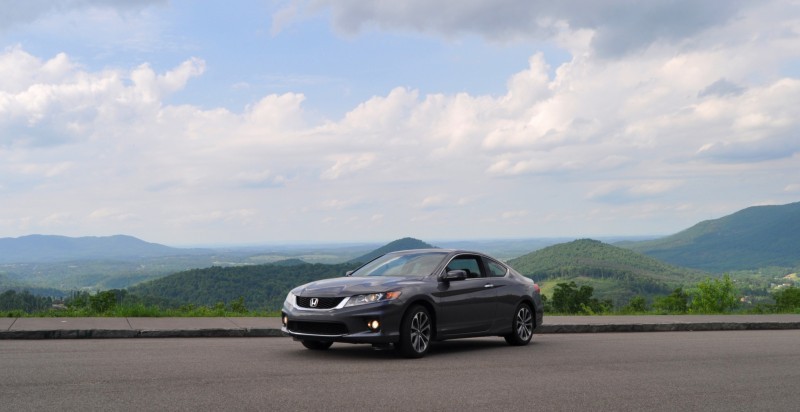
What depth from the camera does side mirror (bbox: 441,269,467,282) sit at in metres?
13.0

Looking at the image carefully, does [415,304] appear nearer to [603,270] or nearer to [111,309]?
[111,309]

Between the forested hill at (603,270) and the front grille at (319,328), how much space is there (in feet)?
420

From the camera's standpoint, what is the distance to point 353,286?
1223 centimetres

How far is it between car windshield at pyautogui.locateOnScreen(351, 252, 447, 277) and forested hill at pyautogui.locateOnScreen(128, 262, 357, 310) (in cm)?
7414

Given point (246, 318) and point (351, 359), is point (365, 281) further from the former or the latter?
point (246, 318)

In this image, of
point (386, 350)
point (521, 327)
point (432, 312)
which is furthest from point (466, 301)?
point (521, 327)

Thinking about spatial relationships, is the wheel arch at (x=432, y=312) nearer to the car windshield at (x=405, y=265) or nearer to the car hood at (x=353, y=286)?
the car hood at (x=353, y=286)

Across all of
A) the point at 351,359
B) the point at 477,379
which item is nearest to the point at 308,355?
the point at 351,359

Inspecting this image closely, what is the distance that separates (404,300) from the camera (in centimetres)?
1218

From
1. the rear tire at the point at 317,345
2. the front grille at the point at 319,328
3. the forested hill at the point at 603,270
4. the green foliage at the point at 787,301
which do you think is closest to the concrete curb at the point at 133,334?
the rear tire at the point at 317,345

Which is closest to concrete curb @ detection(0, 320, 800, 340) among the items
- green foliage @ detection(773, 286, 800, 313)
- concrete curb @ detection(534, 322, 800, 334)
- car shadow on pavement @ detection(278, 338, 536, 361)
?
concrete curb @ detection(534, 322, 800, 334)

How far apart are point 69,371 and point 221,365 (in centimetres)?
181

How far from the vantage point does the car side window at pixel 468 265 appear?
45.4 feet

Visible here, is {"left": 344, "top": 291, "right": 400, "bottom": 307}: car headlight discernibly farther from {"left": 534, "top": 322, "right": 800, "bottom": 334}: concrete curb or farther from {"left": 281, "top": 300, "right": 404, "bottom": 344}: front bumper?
{"left": 534, "top": 322, "right": 800, "bottom": 334}: concrete curb
